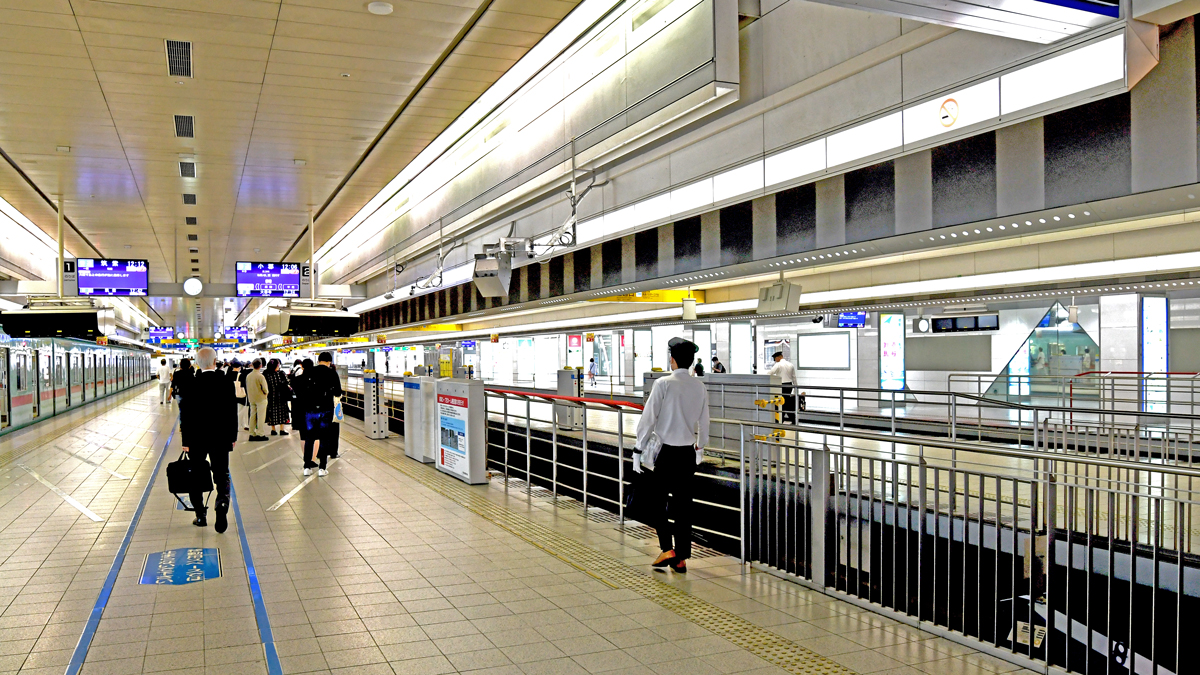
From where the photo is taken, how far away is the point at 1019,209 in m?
5.92

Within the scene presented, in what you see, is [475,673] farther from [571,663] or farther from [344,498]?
[344,498]

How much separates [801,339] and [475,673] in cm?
2368

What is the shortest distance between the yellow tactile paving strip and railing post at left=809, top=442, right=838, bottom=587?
92 centimetres

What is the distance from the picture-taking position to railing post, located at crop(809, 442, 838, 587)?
605cm

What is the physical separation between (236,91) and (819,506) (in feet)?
25.0

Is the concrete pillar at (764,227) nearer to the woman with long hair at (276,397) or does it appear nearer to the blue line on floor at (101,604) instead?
the blue line on floor at (101,604)

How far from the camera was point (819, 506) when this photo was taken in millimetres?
6160

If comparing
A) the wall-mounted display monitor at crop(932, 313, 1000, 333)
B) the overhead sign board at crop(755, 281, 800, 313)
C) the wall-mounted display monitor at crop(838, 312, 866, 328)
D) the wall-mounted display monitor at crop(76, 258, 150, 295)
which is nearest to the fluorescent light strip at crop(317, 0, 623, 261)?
the wall-mounted display monitor at crop(76, 258, 150, 295)

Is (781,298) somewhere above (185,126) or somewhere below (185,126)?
below

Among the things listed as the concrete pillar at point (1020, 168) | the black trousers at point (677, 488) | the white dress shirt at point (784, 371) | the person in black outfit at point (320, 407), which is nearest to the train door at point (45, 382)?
the person in black outfit at point (320, 407)

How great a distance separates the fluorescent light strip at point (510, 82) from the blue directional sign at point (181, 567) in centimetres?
565

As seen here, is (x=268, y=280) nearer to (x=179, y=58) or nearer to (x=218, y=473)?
(x=179, y=58)

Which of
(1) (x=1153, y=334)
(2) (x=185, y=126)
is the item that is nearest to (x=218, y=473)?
(2) (x=185, y=126)

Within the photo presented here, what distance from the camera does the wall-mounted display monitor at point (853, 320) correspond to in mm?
24516
